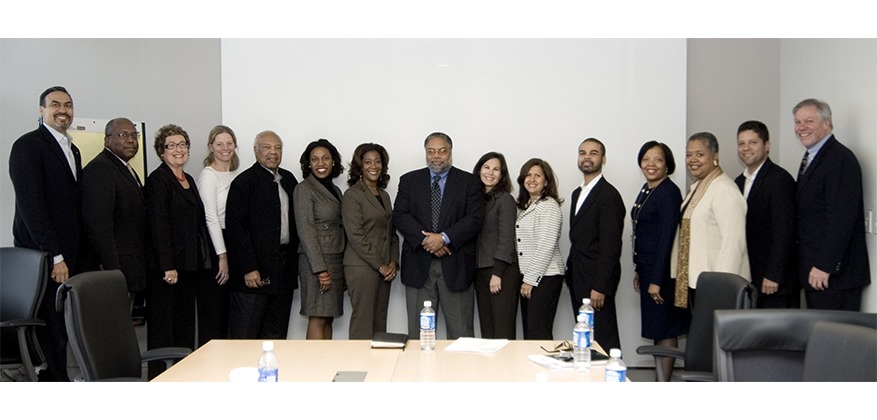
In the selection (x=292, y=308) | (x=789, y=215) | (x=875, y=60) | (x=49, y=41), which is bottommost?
(x=292, y=308)

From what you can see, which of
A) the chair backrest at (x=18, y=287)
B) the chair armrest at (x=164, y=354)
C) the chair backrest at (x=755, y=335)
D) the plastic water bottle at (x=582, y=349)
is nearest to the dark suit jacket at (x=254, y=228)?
the chair backrest at (x=18, y=287)

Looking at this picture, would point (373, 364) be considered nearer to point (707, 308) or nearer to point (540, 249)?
point (707, 308)

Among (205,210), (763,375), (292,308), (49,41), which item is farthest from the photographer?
(292,308)

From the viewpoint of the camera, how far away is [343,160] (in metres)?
5.68

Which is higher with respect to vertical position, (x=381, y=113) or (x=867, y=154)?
(x=381, y=113)

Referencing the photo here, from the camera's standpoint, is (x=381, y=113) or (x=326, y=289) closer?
(x=326, y=289)

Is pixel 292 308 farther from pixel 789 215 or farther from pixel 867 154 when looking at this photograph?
pixel 867 154

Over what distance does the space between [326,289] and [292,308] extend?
29.4 inches

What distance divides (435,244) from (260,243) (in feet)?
4.19

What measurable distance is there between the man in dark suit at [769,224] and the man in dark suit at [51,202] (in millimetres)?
4308

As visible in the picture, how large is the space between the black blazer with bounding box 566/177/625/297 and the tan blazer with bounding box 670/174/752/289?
1.64 ft

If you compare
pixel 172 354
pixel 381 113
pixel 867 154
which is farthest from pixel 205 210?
pixel 867 154

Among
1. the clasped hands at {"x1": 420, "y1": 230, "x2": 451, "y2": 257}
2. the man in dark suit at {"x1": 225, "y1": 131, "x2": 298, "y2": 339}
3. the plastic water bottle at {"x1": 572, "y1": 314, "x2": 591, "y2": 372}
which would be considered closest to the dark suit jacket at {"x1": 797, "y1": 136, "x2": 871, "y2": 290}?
the plastic water bottle at {"x1": 572, "y1": 314, "x2": 591, "y2": 372}
